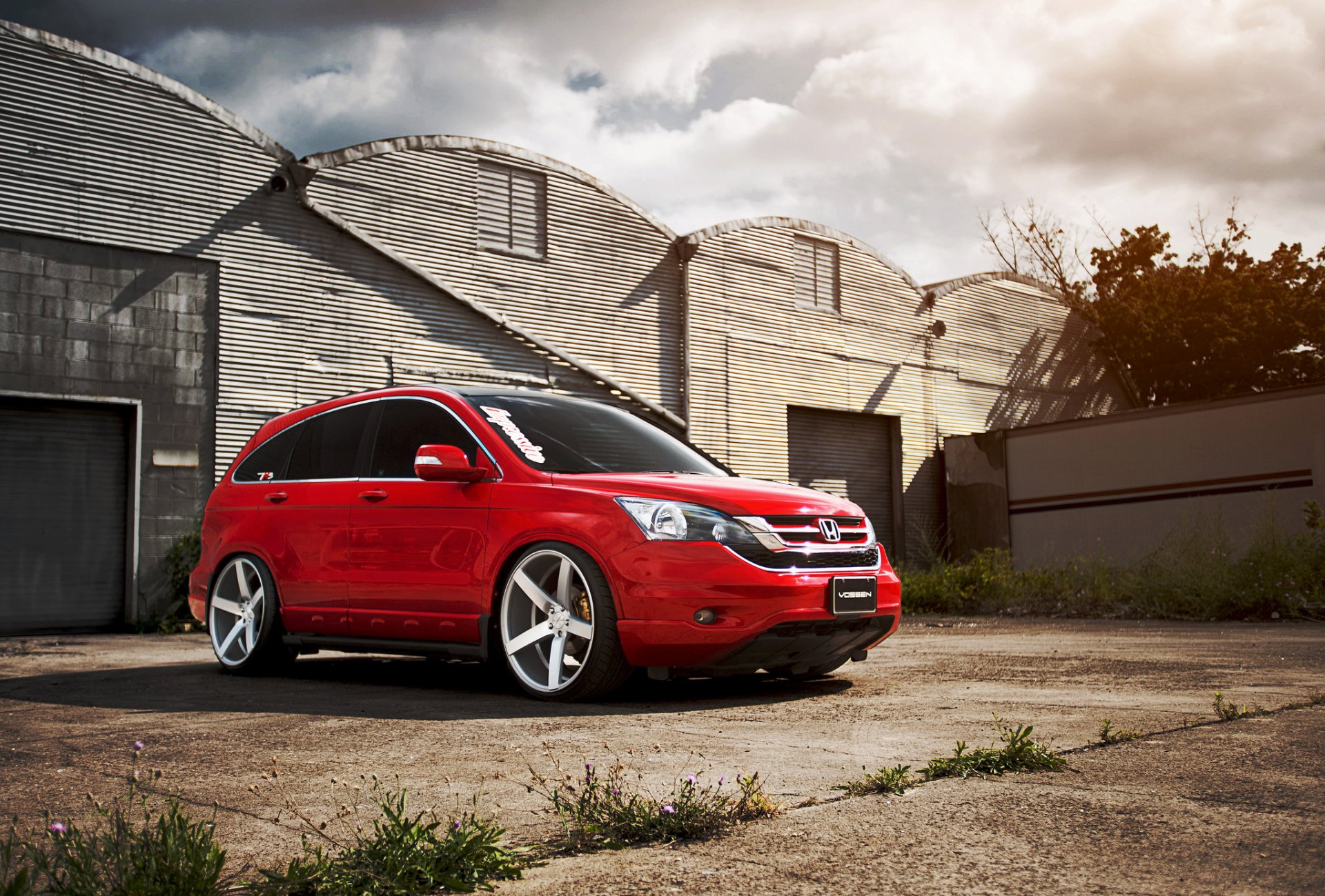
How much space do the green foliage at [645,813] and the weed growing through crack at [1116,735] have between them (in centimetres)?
152

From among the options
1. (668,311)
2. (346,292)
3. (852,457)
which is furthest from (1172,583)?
(852,457)

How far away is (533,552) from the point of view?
578cm

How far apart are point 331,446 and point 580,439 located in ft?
5.61

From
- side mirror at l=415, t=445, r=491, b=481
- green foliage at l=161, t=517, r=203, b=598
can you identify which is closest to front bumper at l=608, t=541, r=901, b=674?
side mirror at l=415, t=445, r=491, b=481

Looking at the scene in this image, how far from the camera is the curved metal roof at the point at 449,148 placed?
17.2 m

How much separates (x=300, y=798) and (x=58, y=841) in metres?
1.02

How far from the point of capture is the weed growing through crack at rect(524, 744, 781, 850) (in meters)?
2.77

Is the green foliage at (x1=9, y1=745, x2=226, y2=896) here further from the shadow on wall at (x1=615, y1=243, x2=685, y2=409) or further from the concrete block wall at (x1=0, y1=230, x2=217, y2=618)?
the shadow on wall at (x1=615, y1=243, x2=685, y2=409)

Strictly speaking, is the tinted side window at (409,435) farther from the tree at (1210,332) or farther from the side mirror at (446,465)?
the tree at (1210,332)

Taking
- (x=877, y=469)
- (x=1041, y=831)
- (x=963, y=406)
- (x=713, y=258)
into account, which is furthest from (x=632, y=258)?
(x=1041, y=831)

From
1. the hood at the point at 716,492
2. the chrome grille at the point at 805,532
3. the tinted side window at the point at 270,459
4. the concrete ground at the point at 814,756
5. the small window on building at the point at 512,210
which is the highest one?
the small window on building at the point at 512,210

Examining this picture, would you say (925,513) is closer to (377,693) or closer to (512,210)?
(512,210)

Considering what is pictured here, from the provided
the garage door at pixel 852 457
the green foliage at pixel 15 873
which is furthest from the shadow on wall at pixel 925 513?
the green foliage at pixel 15 873

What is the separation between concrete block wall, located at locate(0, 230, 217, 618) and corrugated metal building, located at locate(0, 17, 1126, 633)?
0.09 ft
